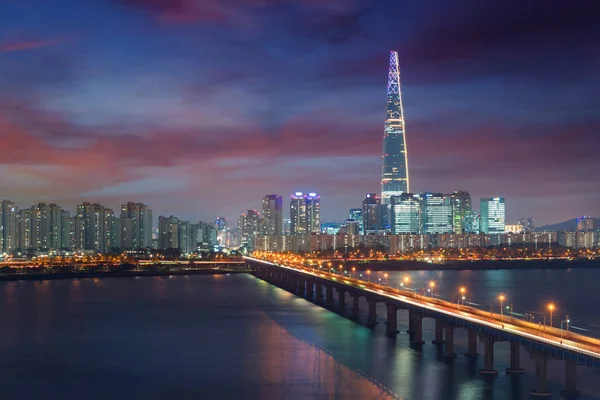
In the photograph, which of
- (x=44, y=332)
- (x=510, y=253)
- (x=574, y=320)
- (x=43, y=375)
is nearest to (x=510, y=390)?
(x=43, y=375)

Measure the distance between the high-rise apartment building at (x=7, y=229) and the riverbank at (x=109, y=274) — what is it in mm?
72540

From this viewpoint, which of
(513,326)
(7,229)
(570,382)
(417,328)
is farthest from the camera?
(7,229)

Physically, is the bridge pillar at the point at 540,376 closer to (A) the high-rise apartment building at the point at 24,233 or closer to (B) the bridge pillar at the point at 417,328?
(B) the bridge pillar at the point at 417,328

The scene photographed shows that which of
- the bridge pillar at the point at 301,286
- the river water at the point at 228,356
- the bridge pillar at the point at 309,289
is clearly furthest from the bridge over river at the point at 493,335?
the bridge pillar at the point at 301,286

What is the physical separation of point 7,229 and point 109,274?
77.2 metres

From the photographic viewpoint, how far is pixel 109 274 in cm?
12469

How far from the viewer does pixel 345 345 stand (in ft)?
144

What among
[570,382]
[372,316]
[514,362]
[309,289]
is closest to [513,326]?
[514,362]

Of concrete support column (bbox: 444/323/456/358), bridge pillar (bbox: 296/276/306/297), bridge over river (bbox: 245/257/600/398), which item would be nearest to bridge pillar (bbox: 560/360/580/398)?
bridge over river (bbox: 245/257/600/398)

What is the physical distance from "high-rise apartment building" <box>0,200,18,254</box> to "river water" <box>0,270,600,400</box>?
408 ft

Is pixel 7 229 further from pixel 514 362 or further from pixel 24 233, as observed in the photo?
pixel 514 362

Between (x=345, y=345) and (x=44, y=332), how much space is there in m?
20.5

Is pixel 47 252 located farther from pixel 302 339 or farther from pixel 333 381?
pixel 333 381

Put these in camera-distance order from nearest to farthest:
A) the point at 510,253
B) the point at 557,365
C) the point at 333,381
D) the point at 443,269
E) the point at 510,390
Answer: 1. the point at 510,390
2. the point at 333,381
3. the point at 557,365
4. the point at 443,269
5. the point at 510,253
